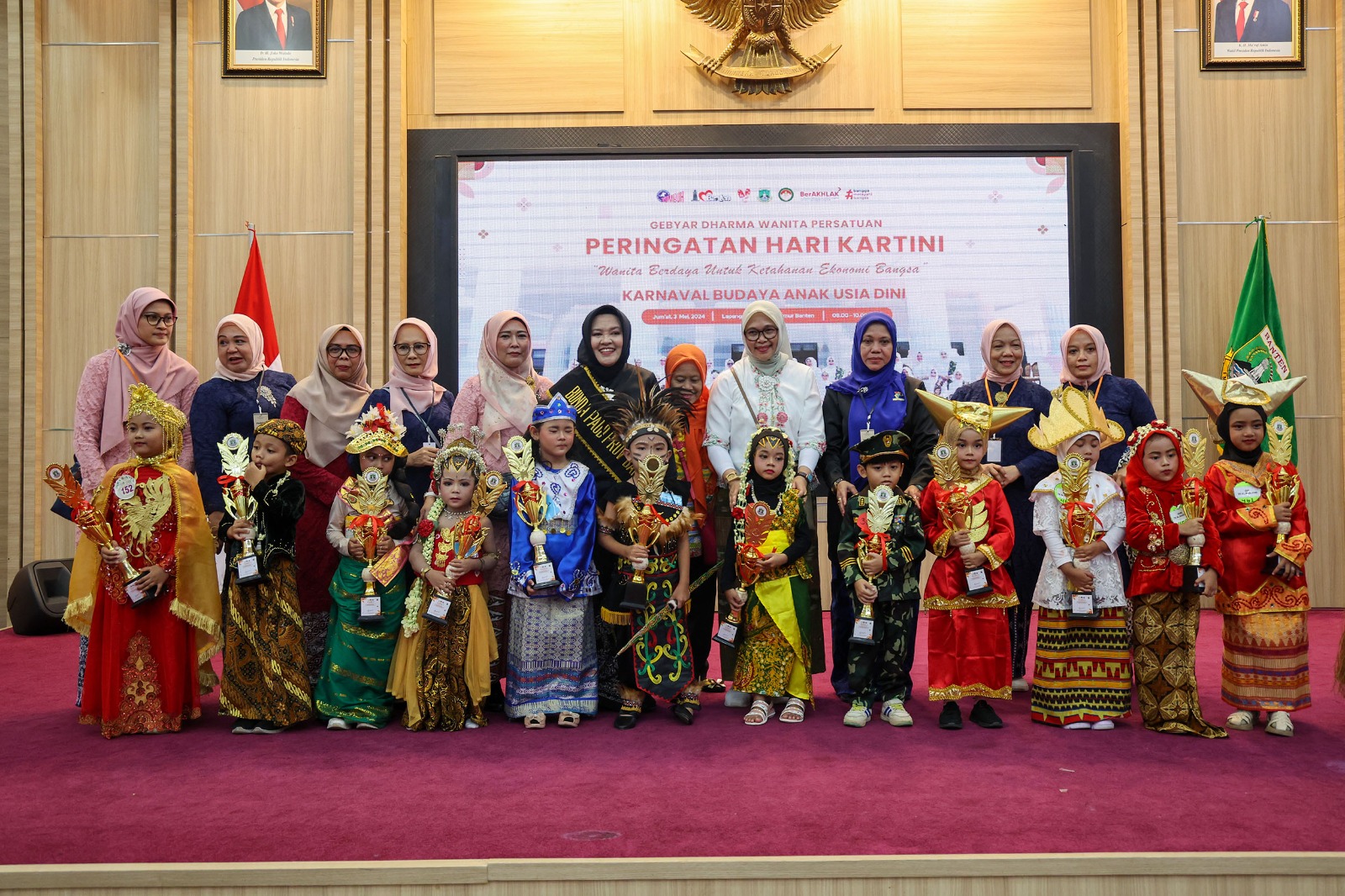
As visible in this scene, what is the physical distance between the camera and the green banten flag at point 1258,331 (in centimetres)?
622

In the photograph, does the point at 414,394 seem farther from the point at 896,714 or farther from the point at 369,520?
the point at 896,714

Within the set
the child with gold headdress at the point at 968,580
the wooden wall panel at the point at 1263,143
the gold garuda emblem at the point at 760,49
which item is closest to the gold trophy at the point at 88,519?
the child with gold headdress at the point at 968,580

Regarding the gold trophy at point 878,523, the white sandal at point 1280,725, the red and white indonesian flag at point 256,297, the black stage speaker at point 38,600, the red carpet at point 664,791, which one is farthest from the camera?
the red and white indonesian flag at point 256,297

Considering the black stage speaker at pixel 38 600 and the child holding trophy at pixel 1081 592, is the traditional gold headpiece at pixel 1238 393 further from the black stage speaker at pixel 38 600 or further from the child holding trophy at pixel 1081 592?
the black stage speaker at pixel 38 600

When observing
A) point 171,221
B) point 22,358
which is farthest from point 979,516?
point 22,358

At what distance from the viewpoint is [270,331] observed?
6.29 meters

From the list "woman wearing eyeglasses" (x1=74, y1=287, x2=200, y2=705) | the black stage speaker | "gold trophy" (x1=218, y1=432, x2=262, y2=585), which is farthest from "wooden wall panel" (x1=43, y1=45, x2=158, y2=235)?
"gold trophy" (x1=218, y1=432, x2=262, y2=585)

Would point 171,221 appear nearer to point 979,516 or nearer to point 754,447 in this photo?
point 754,447

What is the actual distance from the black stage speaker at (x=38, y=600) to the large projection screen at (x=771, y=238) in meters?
2.46

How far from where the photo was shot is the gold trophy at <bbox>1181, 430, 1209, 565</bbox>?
367cm

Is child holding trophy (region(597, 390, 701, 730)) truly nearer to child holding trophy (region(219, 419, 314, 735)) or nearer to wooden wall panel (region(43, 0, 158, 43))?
child holding trophy (region(219, 419, 314, 735))

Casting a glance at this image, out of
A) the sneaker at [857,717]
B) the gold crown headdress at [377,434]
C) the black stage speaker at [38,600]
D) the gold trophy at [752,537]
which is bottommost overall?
the sneaker at [857,717]

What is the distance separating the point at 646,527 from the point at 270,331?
340 centimetres

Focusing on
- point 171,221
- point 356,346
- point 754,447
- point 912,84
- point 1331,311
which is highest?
point 912,84
